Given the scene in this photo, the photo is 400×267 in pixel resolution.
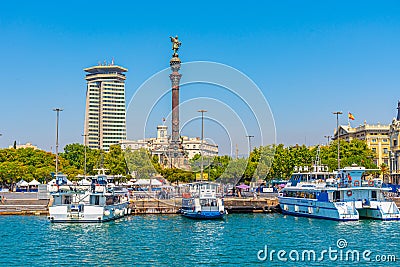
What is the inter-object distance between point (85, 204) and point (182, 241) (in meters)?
20.5

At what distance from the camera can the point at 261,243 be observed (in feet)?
178

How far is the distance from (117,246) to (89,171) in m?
106

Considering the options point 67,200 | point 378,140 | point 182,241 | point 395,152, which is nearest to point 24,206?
point 67,200

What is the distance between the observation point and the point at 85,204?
7194 cm

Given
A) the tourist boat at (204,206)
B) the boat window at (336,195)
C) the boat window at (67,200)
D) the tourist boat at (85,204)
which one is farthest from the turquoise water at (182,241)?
the boat window at (336,195)

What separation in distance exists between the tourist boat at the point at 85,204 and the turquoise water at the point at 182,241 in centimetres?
186

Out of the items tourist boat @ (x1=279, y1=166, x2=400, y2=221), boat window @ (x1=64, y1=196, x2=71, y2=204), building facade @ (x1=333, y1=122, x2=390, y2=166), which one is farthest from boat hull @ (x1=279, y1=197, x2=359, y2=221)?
building facade @ (x1=333, y1=122, x2=390, y2=166)

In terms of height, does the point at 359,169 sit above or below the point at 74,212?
above

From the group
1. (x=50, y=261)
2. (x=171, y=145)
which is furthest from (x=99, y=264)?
(x=171, y=145)

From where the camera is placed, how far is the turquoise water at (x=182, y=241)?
45688 mm

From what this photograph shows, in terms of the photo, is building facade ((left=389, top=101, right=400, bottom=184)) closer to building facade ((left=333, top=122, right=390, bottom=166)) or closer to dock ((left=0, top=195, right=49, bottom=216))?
building facade ((left=333, top=122, right=390, bottom=166))

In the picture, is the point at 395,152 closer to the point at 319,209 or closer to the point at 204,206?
the point at 319,209

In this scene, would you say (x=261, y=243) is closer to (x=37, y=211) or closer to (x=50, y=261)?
(x=50, y=261)

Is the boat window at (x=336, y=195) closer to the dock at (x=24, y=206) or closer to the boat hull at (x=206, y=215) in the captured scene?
the boat hull at (x=206, y=215)
